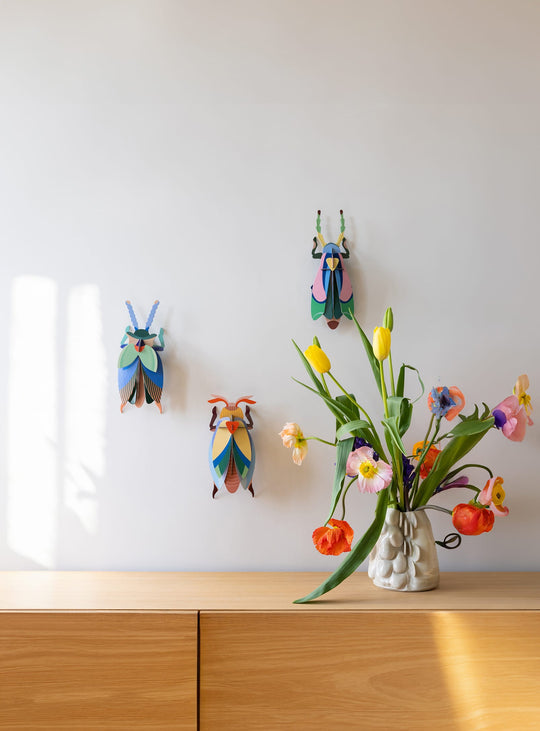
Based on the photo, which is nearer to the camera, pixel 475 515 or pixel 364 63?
pixel 475 515

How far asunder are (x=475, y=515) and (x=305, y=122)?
1.10 m

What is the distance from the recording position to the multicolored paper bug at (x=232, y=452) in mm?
1525

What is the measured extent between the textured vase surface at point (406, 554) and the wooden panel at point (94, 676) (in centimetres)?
47

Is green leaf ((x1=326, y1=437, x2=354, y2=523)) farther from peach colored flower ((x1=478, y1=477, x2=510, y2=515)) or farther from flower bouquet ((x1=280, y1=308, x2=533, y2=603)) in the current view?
peach colored flower ((x1=478, y1=477, x2=510, y2=515))

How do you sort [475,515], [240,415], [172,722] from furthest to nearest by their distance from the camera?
[240,415]
[475,515]
[172,722]

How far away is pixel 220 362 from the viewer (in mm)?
1597

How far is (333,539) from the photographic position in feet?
4.21

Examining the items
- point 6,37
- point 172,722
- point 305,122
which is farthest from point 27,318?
point 172,722

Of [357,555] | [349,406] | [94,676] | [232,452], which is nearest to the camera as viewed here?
[94,676]

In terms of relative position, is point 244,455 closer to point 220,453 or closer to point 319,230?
point 220,453

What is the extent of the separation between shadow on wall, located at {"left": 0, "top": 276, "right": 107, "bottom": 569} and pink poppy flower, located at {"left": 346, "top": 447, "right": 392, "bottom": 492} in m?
0.69

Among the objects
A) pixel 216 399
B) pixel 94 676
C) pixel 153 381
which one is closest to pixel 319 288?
pixel 216 399

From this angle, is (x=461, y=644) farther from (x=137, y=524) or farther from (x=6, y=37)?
(x=6, y=37)

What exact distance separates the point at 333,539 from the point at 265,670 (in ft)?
0.96
